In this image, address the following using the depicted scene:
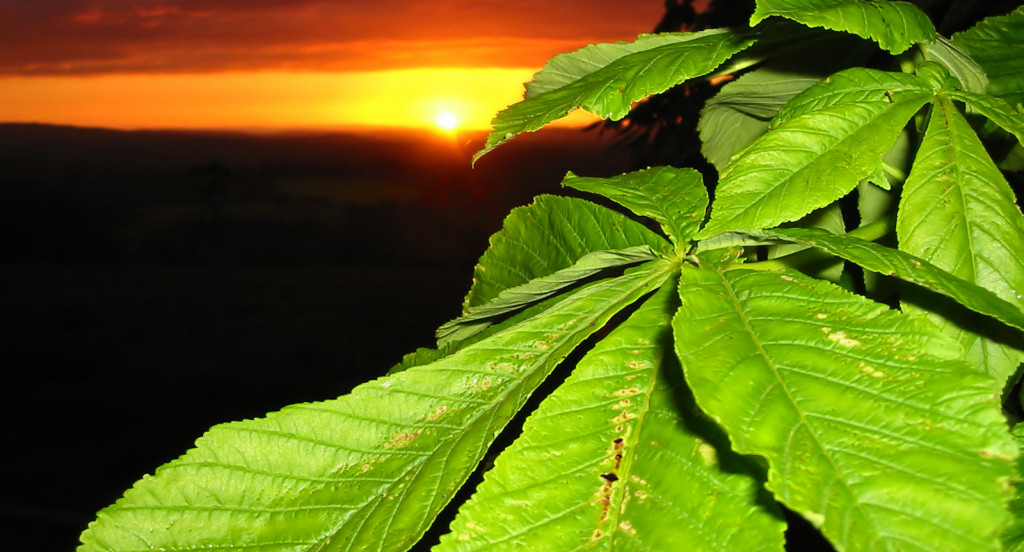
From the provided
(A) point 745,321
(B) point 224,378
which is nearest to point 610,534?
(A) point 745,321

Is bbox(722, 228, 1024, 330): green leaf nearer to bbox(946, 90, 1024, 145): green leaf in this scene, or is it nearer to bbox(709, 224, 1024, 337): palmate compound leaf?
bbox(709, 224, 1024, 337): palmate compound leaf

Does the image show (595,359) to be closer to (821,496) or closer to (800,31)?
(821,496)

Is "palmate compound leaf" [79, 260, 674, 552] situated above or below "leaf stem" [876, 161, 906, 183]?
below

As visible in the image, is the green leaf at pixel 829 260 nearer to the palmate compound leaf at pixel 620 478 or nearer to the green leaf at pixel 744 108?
the green leaf at pixel 744 108

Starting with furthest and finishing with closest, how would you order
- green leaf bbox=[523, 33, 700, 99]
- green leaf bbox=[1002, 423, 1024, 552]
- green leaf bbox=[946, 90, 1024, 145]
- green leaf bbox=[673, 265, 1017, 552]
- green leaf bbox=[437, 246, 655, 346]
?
green leaf bbox=[523, 33, 700, 99] → green leaf bbox=[437, 246, 655, 346] → green leaf bbox=[946, 90, 1024, 145] → green leaf bbox=[1002, 423, 1024, 552] → green leaf bbox=[673, 265, 1017, 552]

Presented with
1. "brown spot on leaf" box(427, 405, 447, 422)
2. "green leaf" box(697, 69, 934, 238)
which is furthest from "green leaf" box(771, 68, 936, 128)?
"brown spot on leaf" box(427, 405, 447, 422)

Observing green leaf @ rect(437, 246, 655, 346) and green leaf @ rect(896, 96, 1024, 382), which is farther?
green leaf @ rect(437, 246, 655, 346)
